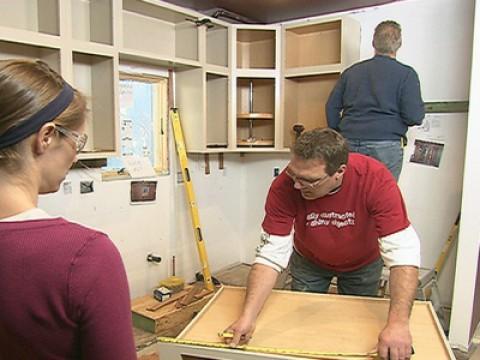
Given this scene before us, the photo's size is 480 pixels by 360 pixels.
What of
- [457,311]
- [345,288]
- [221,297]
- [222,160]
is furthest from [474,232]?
[222,160]

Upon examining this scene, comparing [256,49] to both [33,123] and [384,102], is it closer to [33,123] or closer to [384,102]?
[384,102]

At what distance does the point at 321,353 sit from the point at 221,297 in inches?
20.3

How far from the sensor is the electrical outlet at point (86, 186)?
2697 millimetres

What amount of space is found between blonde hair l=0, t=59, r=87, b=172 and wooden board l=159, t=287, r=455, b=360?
2.42 ft

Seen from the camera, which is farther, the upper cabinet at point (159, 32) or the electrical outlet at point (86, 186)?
the upper cabinet at point (159, 32)

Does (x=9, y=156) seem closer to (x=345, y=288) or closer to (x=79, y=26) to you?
(x=345, y=288)

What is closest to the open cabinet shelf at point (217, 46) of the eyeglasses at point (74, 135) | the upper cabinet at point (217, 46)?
the upper cabinet at point (217, 46)

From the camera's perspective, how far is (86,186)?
2.72 meters

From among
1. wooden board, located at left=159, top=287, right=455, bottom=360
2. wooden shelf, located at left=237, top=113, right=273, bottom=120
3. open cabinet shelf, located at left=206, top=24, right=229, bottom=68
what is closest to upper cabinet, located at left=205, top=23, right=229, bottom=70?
open cabinet shelf, located at left=206, top=24, right=229, bottom=68

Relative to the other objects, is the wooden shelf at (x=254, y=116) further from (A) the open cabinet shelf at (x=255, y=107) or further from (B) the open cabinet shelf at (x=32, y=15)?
(B) the open cabinet shelf at (x=32, y=15)

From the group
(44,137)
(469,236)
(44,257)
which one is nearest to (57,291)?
(44,257)

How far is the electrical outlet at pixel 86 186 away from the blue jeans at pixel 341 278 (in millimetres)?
1458

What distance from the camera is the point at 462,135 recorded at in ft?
9.59

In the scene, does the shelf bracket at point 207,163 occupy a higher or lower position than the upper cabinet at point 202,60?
lower
